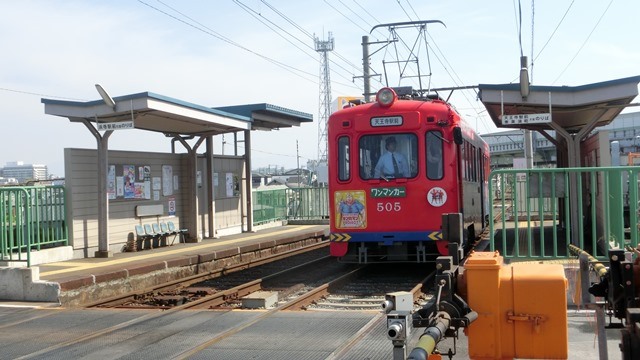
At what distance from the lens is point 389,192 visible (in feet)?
38.3

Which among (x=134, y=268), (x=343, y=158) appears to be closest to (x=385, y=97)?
(x=343, y=158)

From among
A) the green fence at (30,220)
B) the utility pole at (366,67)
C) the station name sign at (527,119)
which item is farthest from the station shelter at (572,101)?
the utility pole at (366,67)

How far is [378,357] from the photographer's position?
6.25m

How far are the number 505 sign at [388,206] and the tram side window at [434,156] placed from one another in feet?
2.40

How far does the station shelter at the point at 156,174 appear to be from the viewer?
46.3ft

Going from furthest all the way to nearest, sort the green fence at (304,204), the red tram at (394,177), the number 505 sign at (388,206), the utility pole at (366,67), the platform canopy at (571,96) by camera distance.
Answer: the utility pole at (366,67)
the green fence at (304,204)
the number 505 sign at (388,206)
the red tram at (394,177)
the platform canopy at (571,96)

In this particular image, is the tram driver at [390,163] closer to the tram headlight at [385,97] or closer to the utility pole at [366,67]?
the tram headlight at [385,97]

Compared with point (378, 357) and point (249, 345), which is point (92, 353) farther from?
point (378, 357)

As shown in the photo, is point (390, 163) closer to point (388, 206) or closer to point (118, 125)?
point (388, 206)

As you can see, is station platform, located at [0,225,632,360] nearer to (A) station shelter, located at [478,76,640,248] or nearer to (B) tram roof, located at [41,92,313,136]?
(B) tram roof, located at [41,92,313,136]

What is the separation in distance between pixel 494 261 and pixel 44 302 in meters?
7.71

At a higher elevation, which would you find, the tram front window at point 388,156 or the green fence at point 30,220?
the tram front window at point 388,156

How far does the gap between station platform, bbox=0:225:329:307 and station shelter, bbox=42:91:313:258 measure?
73 centimetres

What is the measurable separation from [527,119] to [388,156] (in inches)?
107
